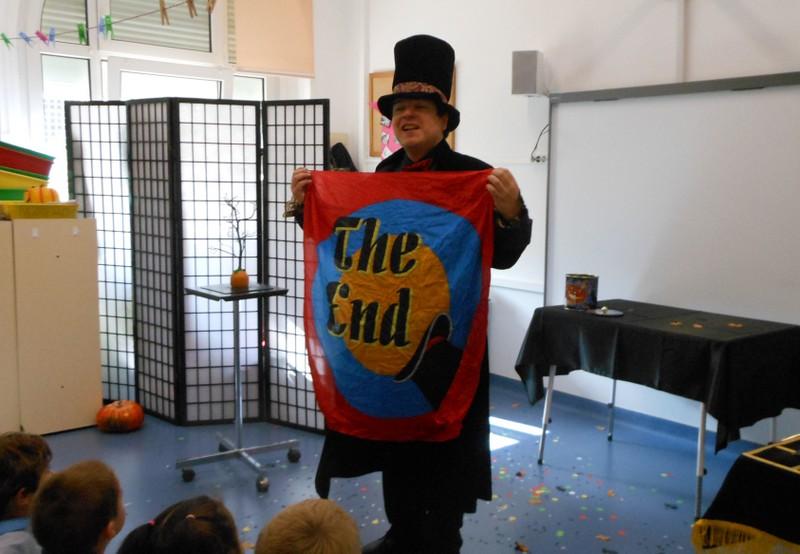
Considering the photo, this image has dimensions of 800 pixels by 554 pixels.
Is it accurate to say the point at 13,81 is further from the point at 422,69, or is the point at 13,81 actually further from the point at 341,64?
the point at 422,69

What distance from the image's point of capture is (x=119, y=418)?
4.10 metres

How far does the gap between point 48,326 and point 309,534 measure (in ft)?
10.8

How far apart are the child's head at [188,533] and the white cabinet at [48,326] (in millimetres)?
2978

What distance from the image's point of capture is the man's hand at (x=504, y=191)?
1695mm

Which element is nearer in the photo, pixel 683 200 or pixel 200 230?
pixel 683 200

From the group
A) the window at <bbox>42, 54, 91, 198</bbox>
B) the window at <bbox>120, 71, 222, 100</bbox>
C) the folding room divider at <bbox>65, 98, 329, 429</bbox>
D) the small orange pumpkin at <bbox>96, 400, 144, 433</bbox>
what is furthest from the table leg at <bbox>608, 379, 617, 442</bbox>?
the window at <bbox>42, 54, 91, 198</bbox>

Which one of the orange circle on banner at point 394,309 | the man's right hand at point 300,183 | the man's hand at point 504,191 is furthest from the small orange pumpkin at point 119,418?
the man's hand at point 504,191

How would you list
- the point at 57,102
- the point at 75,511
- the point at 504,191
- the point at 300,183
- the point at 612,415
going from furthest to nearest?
the point at 57,102
the point at 612,415
the point at 300,183
the point at 504,191
the point at 75,511

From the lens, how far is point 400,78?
1.80 meters

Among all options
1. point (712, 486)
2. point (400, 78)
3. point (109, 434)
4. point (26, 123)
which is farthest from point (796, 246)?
point (26, 123)

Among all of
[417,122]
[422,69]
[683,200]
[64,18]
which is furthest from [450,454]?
[64,18]

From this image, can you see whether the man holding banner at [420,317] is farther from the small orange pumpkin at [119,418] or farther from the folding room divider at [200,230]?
the small orange pumpkin at [119,418]

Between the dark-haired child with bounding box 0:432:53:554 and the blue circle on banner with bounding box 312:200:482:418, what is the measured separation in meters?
0.82

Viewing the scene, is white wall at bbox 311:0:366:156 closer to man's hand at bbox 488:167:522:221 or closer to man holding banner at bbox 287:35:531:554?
man holding banner at bbox 287:35:531:554
